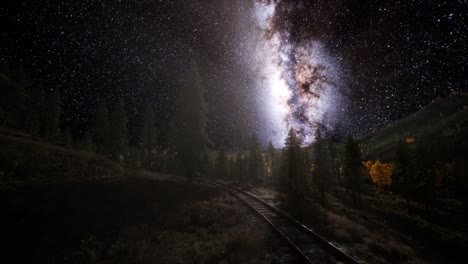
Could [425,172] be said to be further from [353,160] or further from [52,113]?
[52,113]

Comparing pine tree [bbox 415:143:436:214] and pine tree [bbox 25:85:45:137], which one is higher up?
pine tree [bbox 25:85:45:137]

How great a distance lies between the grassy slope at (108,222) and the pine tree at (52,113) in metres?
37.9

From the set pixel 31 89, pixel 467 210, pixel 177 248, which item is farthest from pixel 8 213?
pixel 467 210

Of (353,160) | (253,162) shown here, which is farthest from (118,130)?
(353,160)

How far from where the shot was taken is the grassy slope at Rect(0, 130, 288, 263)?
9819 mm

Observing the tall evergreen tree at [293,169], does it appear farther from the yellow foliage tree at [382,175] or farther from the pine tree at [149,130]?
the yellow foliage tree at [382,175]

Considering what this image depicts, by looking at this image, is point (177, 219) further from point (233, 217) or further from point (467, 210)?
point (467, 210)

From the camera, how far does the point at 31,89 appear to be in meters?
58.7

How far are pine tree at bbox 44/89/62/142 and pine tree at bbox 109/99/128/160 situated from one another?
2106cm

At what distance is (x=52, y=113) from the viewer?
57656 millimetres

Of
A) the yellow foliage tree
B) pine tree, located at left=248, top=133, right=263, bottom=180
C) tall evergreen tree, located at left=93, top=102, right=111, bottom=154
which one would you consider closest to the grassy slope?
tall evergreen tree, located at left=93, top=102, right=111, bottom=154

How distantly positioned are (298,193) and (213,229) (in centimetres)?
1847

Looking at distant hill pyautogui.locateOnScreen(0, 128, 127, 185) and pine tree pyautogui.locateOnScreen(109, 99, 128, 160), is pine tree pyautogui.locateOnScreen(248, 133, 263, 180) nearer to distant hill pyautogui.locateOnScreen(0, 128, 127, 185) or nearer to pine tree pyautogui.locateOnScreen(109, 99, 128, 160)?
pine tree pyautogui.locateOnScreen(109, 99, 128, 160)

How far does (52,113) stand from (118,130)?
79.4ft
